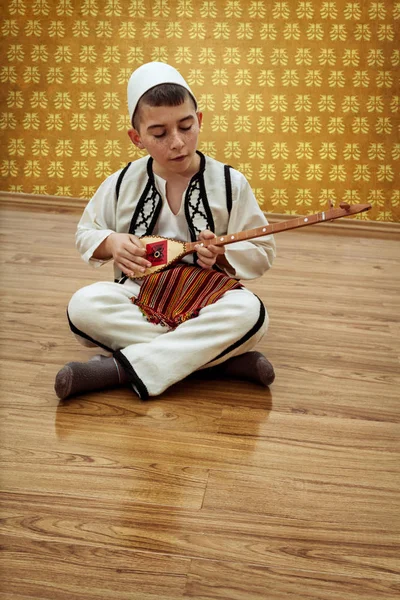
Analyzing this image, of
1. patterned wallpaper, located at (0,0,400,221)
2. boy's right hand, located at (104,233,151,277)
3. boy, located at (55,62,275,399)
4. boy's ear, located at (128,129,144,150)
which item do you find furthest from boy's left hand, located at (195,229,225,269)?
patterned wallpaper, located at (0,0,400,221)

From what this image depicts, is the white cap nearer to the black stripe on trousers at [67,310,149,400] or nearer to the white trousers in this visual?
the white trousers

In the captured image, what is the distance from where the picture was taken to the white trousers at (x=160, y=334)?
1.42 meters

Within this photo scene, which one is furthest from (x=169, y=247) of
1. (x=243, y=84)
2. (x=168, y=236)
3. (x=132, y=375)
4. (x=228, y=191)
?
(x=243, y=84)

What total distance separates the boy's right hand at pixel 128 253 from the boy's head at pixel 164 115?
0.56 ft

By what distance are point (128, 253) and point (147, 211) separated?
11 centimetres

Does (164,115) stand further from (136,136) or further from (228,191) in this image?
(228,191)

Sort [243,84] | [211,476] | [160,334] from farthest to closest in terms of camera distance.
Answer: [243,84], [160,334], [211,476]

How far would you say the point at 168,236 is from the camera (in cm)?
158

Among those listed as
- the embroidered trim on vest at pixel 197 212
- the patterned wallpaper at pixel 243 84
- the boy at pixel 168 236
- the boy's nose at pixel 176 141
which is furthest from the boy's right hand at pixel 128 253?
the patterned wallpaper at pixel 243 84

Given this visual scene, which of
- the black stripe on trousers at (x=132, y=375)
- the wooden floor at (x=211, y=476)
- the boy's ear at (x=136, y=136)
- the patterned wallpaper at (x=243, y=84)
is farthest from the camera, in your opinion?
the patterned wallpaper at (x=243, y=84)

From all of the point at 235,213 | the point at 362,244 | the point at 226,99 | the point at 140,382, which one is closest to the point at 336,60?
the point at 226,99

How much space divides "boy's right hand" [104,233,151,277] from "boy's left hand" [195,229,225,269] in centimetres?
12

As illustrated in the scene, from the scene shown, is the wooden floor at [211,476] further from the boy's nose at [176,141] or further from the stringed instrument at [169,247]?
the boy's nose at [176,141]

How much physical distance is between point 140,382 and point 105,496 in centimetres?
35
